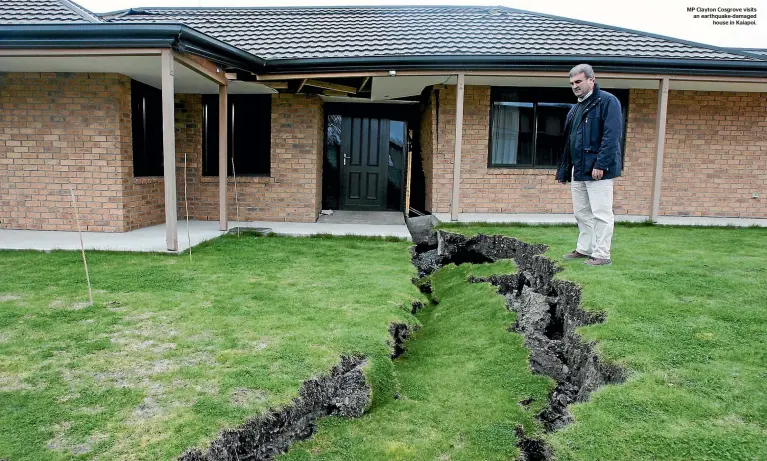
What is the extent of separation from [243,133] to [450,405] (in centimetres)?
808

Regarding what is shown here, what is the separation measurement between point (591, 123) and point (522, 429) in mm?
3039

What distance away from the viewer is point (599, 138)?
4660mm

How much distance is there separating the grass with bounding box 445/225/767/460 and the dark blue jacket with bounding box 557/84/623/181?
3.17ft

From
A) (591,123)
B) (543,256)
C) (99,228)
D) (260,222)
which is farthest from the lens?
(260,222)

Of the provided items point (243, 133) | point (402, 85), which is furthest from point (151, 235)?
point (402, 85)

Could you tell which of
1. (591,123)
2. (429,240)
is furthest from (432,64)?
(591,123)

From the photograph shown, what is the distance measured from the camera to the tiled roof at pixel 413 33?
843 cm

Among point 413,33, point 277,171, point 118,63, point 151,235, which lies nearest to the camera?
point 118,63

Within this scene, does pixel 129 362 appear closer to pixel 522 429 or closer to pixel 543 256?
pixel 522 429

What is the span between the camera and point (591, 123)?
4668 mm

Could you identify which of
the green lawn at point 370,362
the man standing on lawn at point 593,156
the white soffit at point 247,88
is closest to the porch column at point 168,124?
the green lawn at point 370,362

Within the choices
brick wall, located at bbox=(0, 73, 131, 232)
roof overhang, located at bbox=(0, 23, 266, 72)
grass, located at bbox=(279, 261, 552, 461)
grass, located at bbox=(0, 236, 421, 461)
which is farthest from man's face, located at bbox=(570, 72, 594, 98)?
brick wall, located at bbox=(0, 73, 131, 232)

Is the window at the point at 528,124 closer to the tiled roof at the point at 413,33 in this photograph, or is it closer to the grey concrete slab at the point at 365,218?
the tiled roof at the point at 413,33

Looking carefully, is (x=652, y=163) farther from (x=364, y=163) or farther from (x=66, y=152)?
(x=66, y=152)
